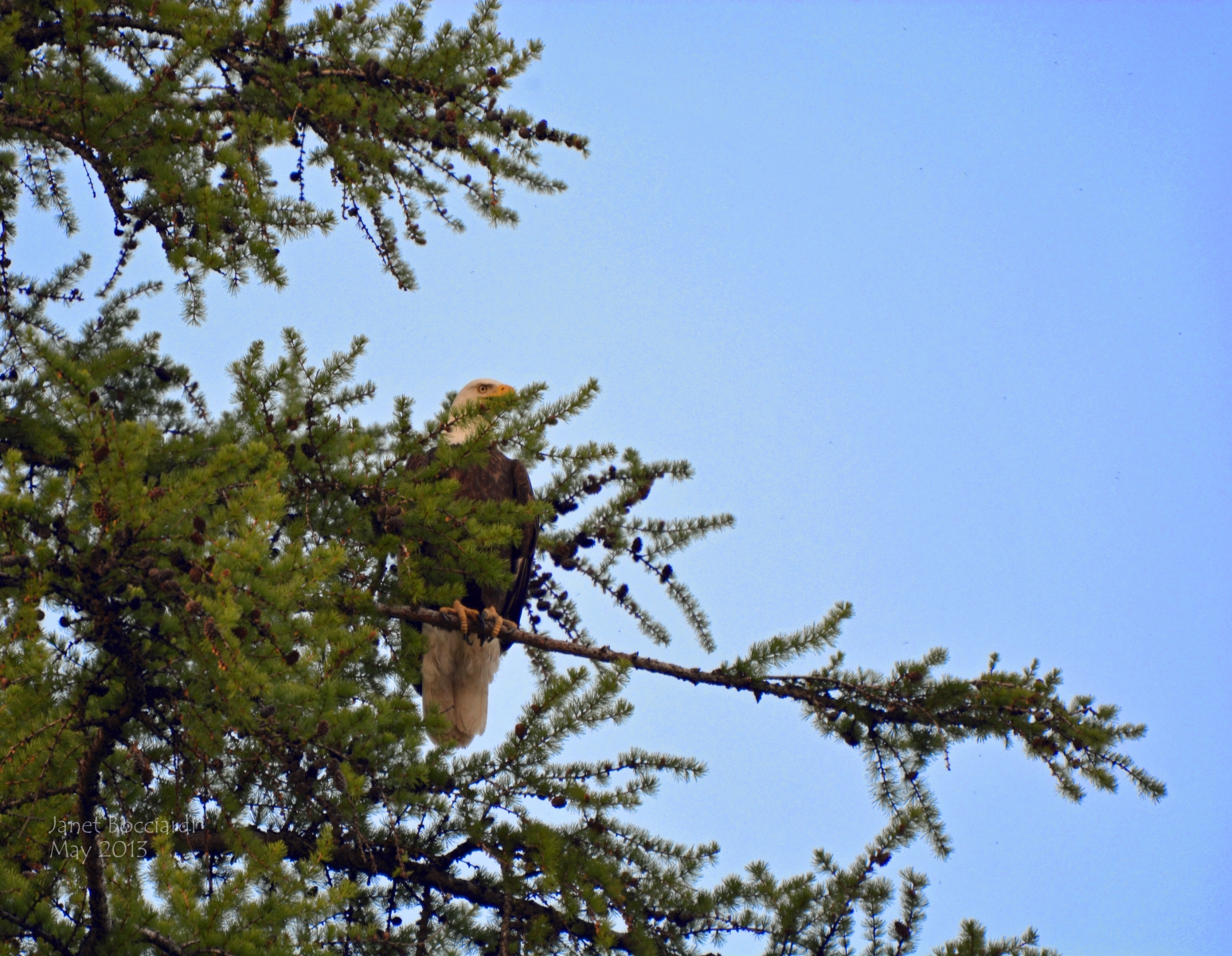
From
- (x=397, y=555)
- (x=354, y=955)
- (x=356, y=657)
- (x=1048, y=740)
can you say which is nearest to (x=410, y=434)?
(x=397, y=555)

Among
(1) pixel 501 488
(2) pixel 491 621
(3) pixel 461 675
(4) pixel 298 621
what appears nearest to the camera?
(4) pixel 298 621

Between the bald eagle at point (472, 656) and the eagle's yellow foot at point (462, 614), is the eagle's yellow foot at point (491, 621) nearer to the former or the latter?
the eagle's yellow foot at point (462, 614)

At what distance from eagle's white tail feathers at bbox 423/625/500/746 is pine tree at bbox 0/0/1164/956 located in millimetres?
1234

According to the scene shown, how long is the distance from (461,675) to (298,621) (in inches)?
114

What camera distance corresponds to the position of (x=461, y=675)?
5.22 meters

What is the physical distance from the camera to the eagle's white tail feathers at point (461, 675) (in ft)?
17.0

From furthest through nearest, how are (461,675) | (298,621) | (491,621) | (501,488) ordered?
1. (461,675)
2. (501,488)
3. (491,621)
4. (298,621)

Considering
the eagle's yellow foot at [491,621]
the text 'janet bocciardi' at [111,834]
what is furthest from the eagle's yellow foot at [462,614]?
the text 'janet bocciardi' at [111,834]

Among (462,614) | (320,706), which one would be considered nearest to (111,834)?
(320,706)

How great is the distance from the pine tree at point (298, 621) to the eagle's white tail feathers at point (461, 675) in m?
1.23

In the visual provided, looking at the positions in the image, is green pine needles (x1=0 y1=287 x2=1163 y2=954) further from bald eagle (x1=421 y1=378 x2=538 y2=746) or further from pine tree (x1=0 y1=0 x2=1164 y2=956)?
bald eagle (x1=421 y1=378 x2=538 y2=746)

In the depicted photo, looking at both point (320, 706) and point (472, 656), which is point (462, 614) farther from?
point (320, 706)

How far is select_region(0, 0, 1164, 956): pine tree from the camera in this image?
2.08 meters

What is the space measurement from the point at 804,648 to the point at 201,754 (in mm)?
1737
